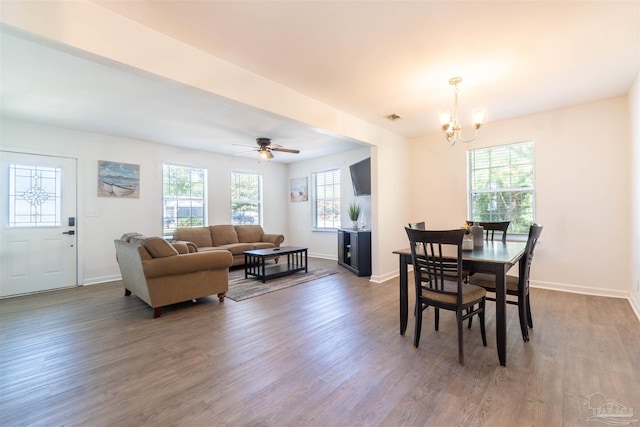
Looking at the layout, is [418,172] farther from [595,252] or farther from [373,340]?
[373,340]

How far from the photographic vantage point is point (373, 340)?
2.49 meters

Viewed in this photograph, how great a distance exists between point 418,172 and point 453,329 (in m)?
3.32

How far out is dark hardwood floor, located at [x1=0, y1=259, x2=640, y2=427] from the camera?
1.60 m

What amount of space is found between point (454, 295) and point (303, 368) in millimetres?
1289

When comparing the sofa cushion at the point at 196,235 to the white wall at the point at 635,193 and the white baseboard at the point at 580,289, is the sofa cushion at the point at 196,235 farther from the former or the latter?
the white wall at the point at 635,193

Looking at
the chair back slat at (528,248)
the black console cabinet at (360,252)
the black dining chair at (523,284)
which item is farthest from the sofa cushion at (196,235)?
the chair back slat at (528,248)

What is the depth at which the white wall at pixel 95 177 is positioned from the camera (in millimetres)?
4277

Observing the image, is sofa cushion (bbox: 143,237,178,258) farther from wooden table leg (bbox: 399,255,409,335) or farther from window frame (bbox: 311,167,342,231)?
window frame (bbox: 311,167,342,231)

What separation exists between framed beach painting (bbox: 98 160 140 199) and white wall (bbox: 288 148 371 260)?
371 centimetres

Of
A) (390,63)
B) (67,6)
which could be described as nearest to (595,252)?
(390,63)

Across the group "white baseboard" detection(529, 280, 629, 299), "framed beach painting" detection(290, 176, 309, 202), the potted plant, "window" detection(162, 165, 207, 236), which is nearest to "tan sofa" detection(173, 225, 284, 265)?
"window" detection(162, 165, 207, 236)

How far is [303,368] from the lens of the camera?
2.05 metres

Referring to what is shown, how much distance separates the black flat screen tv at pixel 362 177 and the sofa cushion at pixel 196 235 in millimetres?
3292

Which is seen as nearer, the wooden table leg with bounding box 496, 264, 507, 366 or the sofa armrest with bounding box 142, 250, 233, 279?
the wooden table leg with bounding box 496, 264, 507, 366
